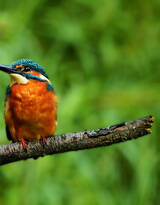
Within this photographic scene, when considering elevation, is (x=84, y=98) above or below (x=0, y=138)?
above

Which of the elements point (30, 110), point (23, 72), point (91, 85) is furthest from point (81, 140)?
point (91, 85)

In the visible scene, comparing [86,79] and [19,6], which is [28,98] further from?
[19,6]

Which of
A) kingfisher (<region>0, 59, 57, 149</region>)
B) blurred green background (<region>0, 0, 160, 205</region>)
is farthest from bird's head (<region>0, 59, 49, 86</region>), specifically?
blurred green background (<region>0, 0, 160, 205</region>)

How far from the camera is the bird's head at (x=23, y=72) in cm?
293

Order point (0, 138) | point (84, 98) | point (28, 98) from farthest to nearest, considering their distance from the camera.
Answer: point (84, 98) → point (0, 138) → point (28, 98)

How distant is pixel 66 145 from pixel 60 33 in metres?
2.97

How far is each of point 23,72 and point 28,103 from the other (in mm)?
174

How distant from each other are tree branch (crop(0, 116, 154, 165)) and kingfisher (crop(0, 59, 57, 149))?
1.06 feet

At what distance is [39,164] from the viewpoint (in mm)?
4520

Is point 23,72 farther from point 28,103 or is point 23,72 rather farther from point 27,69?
point 28,103

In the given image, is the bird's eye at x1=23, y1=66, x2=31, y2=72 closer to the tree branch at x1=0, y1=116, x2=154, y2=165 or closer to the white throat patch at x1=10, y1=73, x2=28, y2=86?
the white throat patch at x1=10, y1=73, x2=28, y2=86

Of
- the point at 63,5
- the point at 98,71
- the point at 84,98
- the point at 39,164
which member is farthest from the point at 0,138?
the point at 63,5

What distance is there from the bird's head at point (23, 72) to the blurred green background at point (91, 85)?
4.95 feet

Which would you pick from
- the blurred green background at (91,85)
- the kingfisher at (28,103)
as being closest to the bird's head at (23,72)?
the kingfisher at (28,103)
